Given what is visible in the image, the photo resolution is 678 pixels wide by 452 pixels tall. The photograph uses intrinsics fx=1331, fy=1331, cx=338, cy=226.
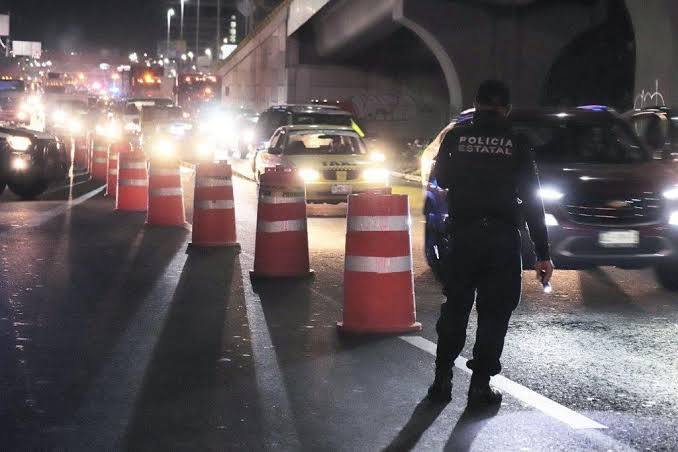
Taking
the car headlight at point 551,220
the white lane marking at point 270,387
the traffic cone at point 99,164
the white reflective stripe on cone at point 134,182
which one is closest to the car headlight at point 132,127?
the traffic cone at point 99,164

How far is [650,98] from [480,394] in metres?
24.5

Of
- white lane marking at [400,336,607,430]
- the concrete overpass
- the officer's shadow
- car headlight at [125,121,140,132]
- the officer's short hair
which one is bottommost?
the officer's shadow

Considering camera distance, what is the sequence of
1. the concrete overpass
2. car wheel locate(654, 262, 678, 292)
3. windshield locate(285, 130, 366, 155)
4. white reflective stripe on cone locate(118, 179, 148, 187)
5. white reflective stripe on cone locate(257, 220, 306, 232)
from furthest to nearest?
the concrete overpass < windshield locate(285, 130, 366, 155) < white reflective stripe on cone locate(118, 179, 148, 187) < white reflective stripe on cone locate(257, 220, 306, 232) < car wheel locate(654, 262, 678, 292)

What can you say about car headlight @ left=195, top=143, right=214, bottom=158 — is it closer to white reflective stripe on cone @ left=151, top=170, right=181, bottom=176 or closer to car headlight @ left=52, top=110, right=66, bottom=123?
white reflective stripe on cone @ left=151, top=170, right=181, bottom=176

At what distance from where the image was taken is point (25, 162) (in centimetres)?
2270

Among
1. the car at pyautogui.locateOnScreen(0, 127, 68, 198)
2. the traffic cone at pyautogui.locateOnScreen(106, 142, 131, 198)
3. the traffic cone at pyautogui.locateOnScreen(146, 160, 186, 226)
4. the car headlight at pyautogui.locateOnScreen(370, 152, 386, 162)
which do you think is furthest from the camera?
the traffic cone at pyautogui.locateOnScreen(106, 142, 131, 198)

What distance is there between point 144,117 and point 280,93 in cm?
2094

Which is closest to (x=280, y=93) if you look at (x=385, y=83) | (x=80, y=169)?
(x=385, y=83)

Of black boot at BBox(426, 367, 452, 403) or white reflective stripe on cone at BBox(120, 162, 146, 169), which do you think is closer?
black boot at BBox(426, 367, 452, 403)

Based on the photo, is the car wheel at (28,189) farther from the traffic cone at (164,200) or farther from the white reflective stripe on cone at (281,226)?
the white reflective stripe on cone at (281,226)

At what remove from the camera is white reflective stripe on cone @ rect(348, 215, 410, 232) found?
9.20 meters

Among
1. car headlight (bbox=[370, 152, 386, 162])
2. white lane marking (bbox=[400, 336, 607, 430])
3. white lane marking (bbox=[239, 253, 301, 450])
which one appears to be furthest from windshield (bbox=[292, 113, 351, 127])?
white lane marking (bbox=[400, 336, 607, 430])

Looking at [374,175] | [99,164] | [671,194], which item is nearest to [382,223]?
[671,194]

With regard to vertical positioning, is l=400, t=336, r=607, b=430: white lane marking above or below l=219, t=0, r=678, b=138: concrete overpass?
below
